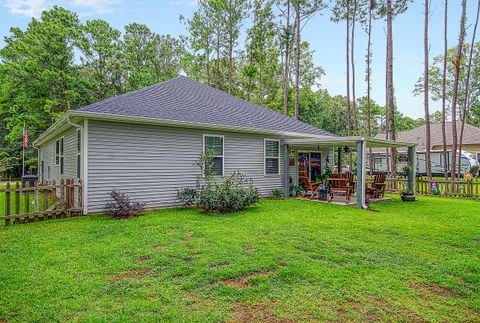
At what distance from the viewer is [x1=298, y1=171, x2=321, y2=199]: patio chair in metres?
11.1

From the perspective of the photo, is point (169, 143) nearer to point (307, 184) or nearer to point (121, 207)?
point (121, 207)

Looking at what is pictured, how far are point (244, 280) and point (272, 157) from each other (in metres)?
8.36

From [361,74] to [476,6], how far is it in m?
6.74

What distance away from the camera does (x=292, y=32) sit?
2036cm

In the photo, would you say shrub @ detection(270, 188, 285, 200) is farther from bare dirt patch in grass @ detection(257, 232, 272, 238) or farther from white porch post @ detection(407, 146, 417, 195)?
bare dirt patch in grass @ detection(257, 232, 272, 238)

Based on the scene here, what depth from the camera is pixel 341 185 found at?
35.1ft

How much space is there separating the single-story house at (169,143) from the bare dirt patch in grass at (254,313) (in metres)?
6.23

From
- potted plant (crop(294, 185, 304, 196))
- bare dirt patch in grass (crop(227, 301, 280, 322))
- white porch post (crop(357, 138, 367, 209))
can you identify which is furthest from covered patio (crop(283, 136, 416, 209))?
bare dirt patch in grass (crop(227, 301, 280, 322))

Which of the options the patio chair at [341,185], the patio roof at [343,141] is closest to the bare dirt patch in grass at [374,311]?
the patio roof at [343,141]

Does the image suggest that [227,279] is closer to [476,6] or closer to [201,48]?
[476,6]

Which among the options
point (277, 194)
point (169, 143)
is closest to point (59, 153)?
point (169, 143)

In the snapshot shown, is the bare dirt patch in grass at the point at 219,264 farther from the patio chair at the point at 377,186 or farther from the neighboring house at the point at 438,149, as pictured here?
the neighboring house at the point at 438,149

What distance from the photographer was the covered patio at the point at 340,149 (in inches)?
369

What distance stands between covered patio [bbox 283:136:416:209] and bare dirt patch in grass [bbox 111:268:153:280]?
734 centimetres
